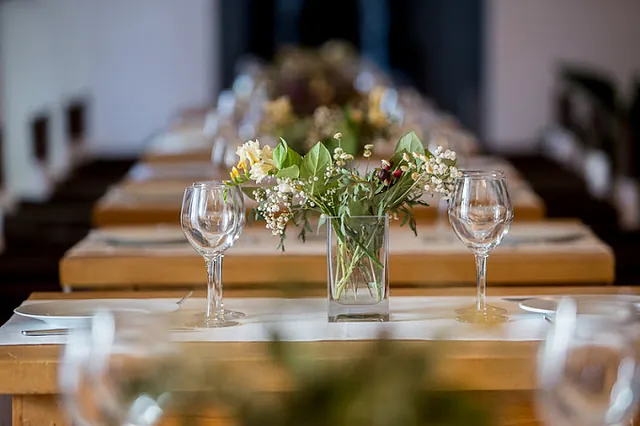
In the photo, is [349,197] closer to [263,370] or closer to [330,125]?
[263,370]

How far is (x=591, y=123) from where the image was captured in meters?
9.05

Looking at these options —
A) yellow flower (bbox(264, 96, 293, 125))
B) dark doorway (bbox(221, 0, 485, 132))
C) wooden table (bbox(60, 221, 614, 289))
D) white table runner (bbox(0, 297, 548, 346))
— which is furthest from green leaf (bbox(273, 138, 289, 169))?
dark doorway (bbox(221, 0, 485, 132))

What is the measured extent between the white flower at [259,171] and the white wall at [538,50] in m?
12.1

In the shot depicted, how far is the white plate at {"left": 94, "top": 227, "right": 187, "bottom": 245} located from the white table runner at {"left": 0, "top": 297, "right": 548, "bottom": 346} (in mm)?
816

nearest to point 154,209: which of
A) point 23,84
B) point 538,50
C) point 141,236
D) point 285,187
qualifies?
point 141,236

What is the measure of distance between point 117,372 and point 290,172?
906 mm

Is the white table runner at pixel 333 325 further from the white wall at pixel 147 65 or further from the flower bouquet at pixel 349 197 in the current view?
the white wall at pixel 147 65

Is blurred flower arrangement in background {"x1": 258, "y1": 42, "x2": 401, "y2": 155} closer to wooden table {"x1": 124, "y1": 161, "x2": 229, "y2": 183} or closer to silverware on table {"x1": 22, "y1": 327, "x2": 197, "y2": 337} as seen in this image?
wooden table {"x1": 124, "y1": 161, "x2": 229, "y2": 183}

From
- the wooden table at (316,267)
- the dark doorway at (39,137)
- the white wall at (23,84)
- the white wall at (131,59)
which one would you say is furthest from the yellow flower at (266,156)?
the white wall at (131,59)

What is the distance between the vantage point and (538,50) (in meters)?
14.1

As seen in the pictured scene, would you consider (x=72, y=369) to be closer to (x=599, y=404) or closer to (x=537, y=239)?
(x=599, y=404)

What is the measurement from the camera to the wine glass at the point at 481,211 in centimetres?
207

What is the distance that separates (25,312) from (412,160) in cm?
71

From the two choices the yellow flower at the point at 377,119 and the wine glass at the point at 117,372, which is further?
the yellow flower at the point at 377,119
